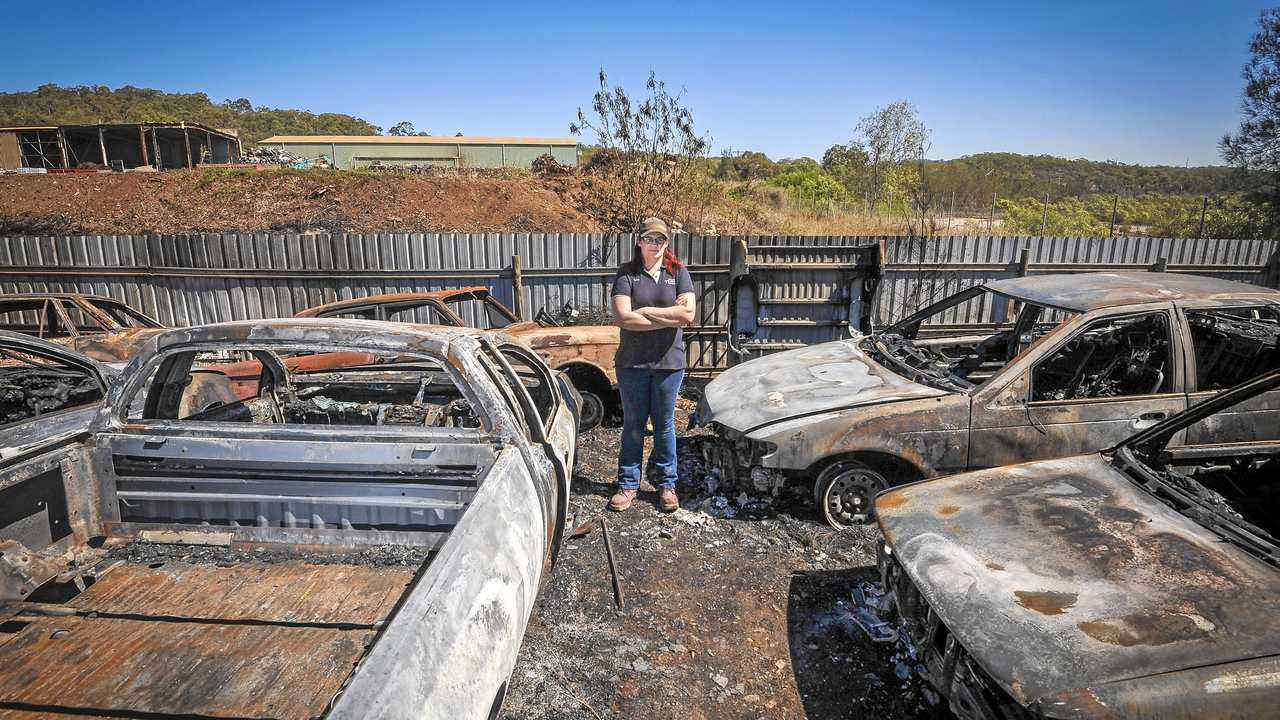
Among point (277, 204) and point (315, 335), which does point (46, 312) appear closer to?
→ point (315, 335)

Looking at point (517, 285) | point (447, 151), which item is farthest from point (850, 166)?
point (517, 285)

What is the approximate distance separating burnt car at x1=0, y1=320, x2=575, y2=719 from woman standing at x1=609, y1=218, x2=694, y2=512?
3.29 ft

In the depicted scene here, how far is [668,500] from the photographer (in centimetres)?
439

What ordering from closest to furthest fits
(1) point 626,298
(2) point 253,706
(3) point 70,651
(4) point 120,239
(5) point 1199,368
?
(2) point 253,706 < (3) point 70,651 < (1) point 626,298 < (5) point 1199,368 < (4) point 120,239

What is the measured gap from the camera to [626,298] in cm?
407

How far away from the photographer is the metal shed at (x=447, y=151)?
2352 centimetres

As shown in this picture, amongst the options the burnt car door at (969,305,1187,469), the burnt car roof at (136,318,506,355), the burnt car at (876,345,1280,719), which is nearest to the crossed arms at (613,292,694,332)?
the burnt car roof at (136,318,506,355)

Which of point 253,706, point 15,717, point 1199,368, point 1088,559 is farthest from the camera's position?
point 1199,368

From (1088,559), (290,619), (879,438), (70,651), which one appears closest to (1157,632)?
(1088,559)

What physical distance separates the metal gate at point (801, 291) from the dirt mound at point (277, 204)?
7.27 m

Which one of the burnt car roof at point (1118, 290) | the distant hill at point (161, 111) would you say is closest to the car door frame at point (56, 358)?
Answer: the burnt car roof at point (1118, 290)

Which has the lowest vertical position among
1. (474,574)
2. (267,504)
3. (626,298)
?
(267,504)

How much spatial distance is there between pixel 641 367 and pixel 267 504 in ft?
7.60

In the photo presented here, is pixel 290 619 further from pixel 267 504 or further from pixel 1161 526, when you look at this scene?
pixel 1161 526
